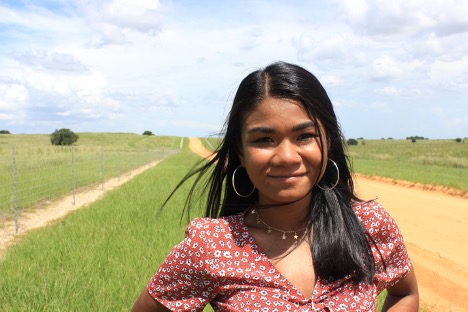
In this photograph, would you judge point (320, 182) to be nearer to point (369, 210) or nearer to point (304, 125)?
point (369, 210)

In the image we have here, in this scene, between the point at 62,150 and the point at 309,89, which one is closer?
the point at 309,89

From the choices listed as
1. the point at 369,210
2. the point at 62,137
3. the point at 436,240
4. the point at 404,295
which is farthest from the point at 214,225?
the point at 62,137

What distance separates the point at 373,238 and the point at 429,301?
12.2 ft

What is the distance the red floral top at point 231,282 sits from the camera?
65.2 inches

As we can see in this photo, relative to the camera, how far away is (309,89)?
1.75 metres

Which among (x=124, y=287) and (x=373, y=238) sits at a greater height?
(x=373, y=238)

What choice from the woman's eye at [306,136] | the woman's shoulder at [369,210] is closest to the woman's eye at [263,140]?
the woman's eye at [306,136]

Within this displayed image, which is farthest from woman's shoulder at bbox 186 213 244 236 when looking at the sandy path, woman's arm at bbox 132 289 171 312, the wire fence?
the wire fence

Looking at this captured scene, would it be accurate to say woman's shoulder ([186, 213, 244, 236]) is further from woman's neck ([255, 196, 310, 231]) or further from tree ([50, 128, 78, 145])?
tree ([50, 128, 78, 145])

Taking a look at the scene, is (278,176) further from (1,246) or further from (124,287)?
(1,246)

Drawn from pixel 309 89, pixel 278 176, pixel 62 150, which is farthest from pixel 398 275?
pixel 62 150

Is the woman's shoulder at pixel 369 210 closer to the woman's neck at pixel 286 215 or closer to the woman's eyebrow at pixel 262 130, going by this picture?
the woman's neck at pixel 286 215

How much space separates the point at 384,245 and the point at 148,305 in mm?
868

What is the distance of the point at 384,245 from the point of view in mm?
1863
